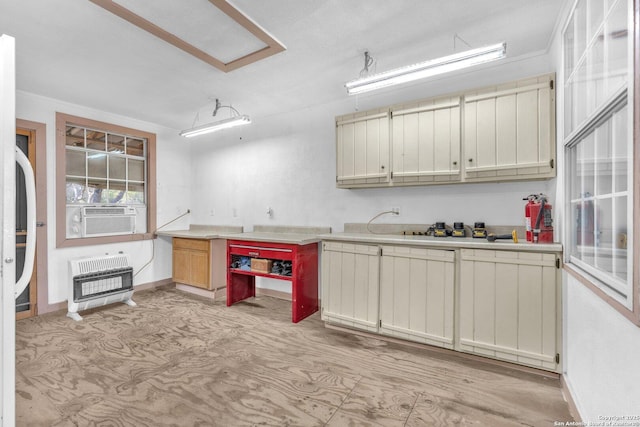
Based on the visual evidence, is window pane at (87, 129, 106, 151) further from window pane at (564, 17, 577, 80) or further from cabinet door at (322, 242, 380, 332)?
window pane at (564, 17, 577, 80)

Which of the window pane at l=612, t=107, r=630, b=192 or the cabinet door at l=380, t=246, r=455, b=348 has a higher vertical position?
the window pane at l=612, t=107, r=630, b=192

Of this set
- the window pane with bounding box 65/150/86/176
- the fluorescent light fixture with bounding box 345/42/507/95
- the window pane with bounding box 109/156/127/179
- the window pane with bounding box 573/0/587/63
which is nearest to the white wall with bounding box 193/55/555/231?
the window pane with bounding box 573/0/587/63

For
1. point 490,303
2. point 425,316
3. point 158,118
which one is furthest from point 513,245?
point 158,118

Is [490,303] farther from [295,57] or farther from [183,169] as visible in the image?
[183,169]

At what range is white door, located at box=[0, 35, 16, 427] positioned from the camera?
4.18 ft

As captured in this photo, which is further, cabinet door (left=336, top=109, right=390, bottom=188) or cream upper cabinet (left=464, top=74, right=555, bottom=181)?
cabinet door (left=336, top=109, right=390, bottom=188)

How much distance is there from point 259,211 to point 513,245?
3472 millimetres

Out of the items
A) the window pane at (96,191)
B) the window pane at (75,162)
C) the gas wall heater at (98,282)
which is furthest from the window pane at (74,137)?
the gas wall heater at (98,282)

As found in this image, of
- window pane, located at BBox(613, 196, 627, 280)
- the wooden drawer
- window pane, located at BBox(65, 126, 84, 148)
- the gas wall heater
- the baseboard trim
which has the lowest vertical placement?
the baseboard trim

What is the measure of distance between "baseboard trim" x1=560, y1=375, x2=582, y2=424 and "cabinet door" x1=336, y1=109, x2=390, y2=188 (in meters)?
2.15

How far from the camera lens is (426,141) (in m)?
2.95

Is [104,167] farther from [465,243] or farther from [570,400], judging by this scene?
[570,400]

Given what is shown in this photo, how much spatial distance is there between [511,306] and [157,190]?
5233mm

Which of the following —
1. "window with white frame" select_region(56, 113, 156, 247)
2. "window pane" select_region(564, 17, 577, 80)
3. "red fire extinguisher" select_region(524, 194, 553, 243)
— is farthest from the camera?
"window with white frame" select_region(56, 113, 156, 247)
